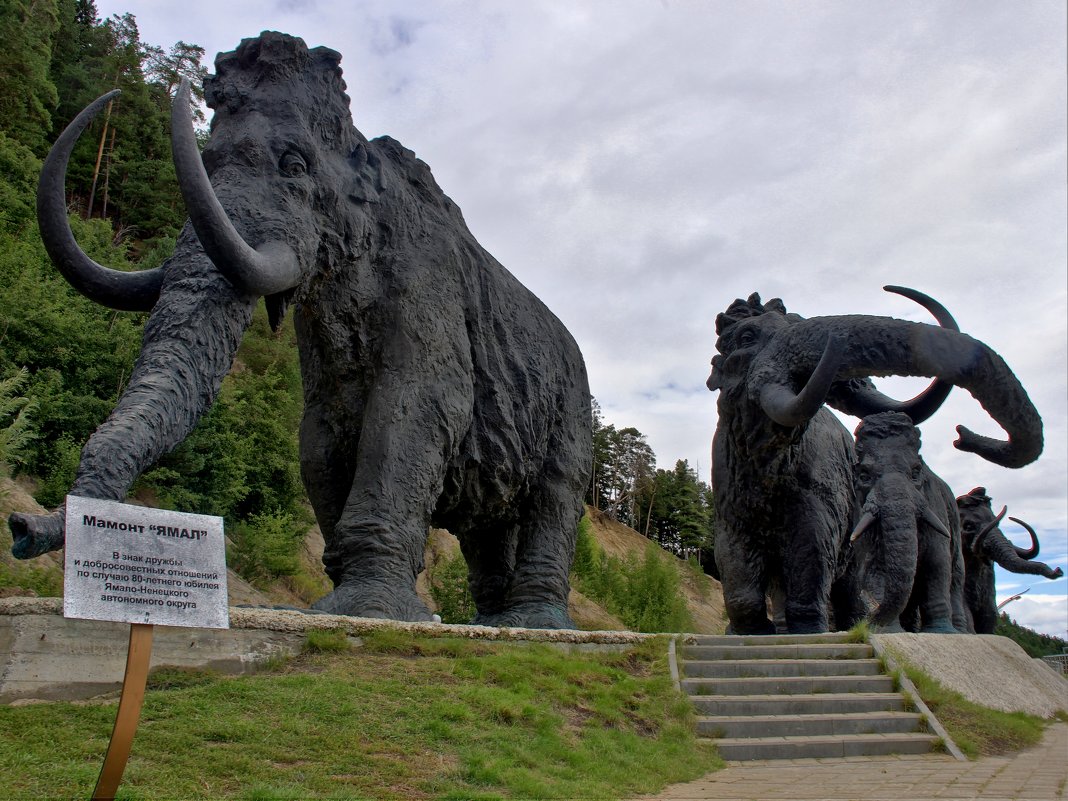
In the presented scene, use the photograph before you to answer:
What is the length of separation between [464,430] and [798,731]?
2.91 meters

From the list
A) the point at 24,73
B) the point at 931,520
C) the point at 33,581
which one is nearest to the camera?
the point at 931,520

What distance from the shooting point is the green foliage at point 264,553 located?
19.2m

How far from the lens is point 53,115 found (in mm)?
37812

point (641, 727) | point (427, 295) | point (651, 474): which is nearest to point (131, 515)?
point (641, 727)

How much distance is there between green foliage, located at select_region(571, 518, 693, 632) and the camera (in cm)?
2638

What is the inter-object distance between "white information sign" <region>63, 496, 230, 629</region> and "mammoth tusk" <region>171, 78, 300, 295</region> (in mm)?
1928

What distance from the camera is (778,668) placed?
6.42 metres

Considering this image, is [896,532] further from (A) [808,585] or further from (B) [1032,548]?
(B) [1032,548]

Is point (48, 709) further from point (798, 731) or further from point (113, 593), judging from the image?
point (798, 731)

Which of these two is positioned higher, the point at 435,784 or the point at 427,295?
the point at 427,295

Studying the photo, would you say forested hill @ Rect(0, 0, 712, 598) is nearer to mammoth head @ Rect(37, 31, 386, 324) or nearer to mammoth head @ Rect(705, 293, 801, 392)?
mammoth head @ Rect(37, 31, 386, 324)

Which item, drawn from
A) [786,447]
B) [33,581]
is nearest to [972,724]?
[786,447]

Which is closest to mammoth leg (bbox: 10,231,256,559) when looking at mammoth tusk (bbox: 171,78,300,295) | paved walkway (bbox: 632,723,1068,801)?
mammoth tusk (bbox: 171,78,300,295)

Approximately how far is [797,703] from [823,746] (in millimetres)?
529
